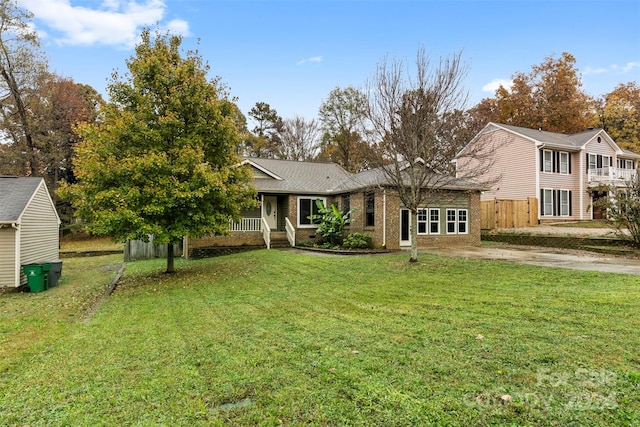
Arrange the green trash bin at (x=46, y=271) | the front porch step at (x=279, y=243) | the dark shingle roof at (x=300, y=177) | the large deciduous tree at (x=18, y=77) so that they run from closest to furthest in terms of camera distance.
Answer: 1. the green trash bin at (x=46, y=271)
2. the front porch step at (x=279, y=243)
3. the dark shingle roof at (x=300, y=177)
4. the large deciduous tree at (x=18, y=77)

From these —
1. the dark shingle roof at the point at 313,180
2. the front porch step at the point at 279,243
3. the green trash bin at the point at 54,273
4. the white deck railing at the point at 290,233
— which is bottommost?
the green trash bin at the point at 54,273

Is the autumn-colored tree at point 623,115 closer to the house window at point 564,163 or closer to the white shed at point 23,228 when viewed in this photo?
the house window at point 564,163

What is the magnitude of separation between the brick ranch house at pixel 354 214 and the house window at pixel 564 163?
11.7 meters

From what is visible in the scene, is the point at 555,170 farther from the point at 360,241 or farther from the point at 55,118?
the point at 55,118

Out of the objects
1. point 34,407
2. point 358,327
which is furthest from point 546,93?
point 34,407

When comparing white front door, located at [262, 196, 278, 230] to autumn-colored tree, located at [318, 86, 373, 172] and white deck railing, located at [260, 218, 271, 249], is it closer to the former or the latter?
white deck railing, located at [260, 218, 271, 249]

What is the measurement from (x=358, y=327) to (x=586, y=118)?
42216 mm

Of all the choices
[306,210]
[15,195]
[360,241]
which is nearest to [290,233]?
[306,210]

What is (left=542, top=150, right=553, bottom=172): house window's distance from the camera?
81.8 feet

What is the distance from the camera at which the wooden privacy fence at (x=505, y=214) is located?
2255 centimetres

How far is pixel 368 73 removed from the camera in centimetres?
1173

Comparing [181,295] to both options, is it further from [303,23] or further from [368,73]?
[303,23]

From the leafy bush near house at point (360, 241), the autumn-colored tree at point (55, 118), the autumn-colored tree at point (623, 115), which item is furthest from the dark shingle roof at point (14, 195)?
the autumn-colored tree at point (623, 115)

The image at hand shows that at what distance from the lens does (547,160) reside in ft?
82.3
